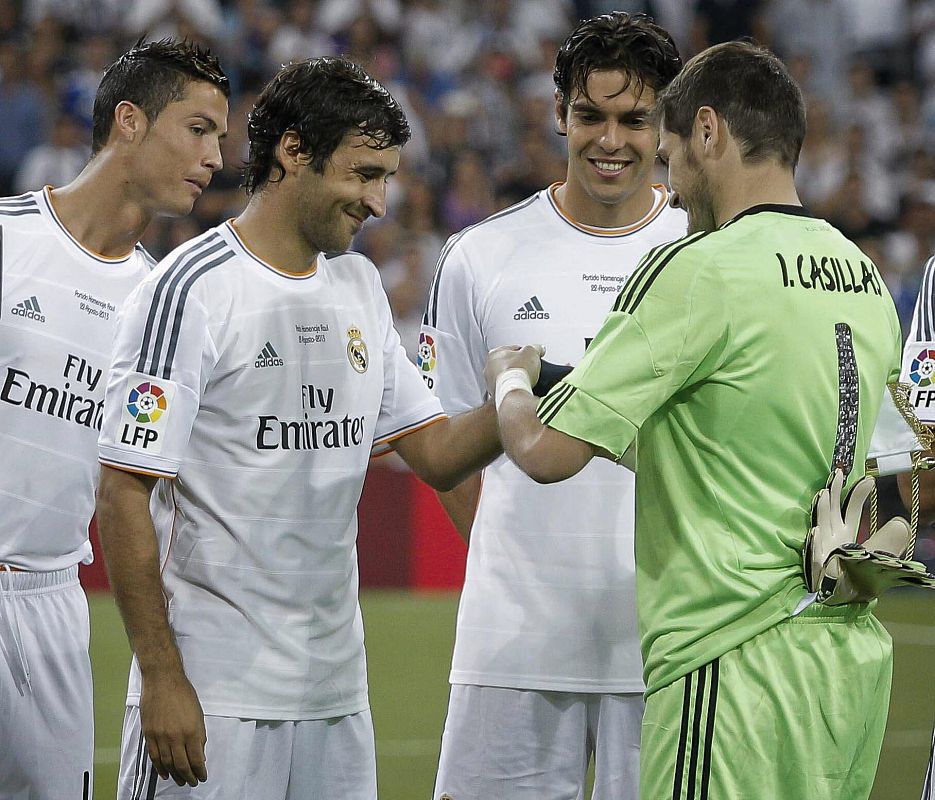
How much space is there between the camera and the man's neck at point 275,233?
129 inches

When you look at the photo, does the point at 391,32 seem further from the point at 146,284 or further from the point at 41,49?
the point at 146,284

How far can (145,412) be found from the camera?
117 inches

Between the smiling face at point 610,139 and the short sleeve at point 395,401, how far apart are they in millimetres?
713

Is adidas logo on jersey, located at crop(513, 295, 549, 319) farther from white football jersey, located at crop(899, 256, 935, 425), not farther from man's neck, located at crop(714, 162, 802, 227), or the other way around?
white football jersey, located at crop(899, 256, 935, 425)

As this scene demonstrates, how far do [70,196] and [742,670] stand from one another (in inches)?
90.2

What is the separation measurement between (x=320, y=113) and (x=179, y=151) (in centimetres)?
82

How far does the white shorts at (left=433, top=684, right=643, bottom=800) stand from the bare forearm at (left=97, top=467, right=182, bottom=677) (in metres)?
1.01

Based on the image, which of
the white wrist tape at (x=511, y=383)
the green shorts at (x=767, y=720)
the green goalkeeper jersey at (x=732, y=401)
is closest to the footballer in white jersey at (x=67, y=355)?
the white wrist tape at (x=511, y=383)

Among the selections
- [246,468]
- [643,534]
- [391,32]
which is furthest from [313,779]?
[391,32]

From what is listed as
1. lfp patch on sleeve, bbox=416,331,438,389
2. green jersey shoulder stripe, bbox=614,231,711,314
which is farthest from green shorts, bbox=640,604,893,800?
lfp patch on sleeve, bbox=416,331,438,389

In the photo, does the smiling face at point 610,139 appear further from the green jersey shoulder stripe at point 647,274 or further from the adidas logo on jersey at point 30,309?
the adidas logo on jersey at point 30,309

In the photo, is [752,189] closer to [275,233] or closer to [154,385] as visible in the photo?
[275,233]

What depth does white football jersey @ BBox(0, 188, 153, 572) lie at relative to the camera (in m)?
3.74

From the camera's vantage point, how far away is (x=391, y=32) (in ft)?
45.8
